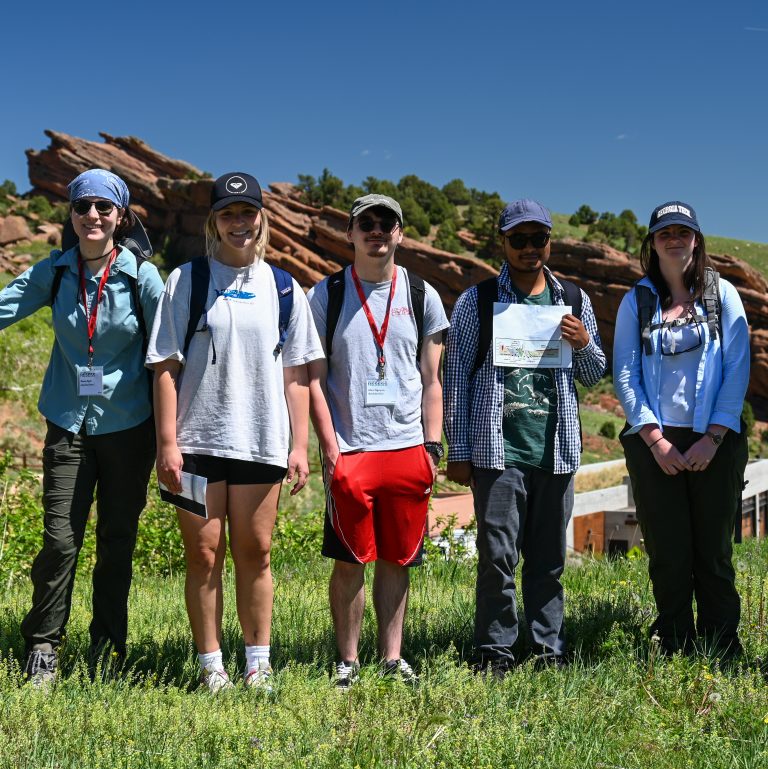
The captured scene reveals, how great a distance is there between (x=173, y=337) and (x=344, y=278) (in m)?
0.85

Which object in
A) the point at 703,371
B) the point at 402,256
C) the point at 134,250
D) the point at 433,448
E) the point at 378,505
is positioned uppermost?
the point at 402,256

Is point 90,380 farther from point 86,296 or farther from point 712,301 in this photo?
point 712,301

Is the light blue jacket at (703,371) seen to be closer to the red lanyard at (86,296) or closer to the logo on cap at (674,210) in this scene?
the logo on cap at (674,210)

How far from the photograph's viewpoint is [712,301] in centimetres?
385

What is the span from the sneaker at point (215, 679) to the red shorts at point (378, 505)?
2.14 feet

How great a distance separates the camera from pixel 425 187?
77.4 meters

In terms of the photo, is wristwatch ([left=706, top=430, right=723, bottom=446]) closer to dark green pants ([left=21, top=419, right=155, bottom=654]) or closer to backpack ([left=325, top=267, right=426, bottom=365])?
backpack ([left=325, top=267, right=426, bottom=365])

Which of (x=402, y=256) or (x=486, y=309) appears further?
(x=402, y=256)

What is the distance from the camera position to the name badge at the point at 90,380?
11.4ft

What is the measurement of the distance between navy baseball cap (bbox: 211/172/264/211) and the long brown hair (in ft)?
5.82

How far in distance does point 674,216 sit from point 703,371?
741mm

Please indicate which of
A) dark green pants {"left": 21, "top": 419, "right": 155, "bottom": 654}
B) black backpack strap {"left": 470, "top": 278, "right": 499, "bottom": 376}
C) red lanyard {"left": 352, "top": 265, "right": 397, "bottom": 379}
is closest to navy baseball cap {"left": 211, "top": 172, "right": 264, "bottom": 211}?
red lanyard {"left": 352, "top": 265, "right": 397, "bottom": 379}

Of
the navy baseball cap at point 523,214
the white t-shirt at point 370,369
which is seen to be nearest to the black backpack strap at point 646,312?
the navy baseball cap at point 523,214

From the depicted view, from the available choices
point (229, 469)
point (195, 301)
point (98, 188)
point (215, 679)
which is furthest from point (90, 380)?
point (215, 679)
